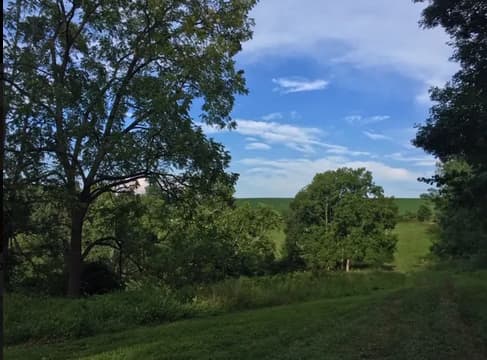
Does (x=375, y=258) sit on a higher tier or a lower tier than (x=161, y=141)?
lower

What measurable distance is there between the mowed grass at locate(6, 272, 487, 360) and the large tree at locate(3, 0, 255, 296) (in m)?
6.13

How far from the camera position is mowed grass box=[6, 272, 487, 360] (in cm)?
660

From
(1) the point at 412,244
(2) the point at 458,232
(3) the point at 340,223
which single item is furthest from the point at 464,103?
(1) the point at 412,244

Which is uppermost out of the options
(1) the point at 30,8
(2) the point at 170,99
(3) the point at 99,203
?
(1) the point at 30,8

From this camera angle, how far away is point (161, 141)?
588 inches

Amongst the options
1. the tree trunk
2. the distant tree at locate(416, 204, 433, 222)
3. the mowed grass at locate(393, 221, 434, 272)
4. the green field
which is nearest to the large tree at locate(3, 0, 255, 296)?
the tree trunk

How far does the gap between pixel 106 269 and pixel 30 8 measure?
975 cm

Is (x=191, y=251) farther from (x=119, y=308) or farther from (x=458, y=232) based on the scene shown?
(x=458, y=232)

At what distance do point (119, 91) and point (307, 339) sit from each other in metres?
10.1

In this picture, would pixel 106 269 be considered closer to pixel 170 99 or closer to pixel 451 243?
pixel 170 99

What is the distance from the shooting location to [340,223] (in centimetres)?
5900

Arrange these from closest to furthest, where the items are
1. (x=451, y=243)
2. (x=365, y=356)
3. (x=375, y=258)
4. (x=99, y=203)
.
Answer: (x=365, y=356) < (x=99, y=203) < (x=451, y=243) < (x=375, y=258)

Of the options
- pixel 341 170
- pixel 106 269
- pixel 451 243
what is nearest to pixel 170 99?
pixel 106 269

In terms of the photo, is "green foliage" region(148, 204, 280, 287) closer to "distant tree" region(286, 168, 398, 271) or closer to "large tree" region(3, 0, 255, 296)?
"large tree" region(3, 0, 255, 296)
